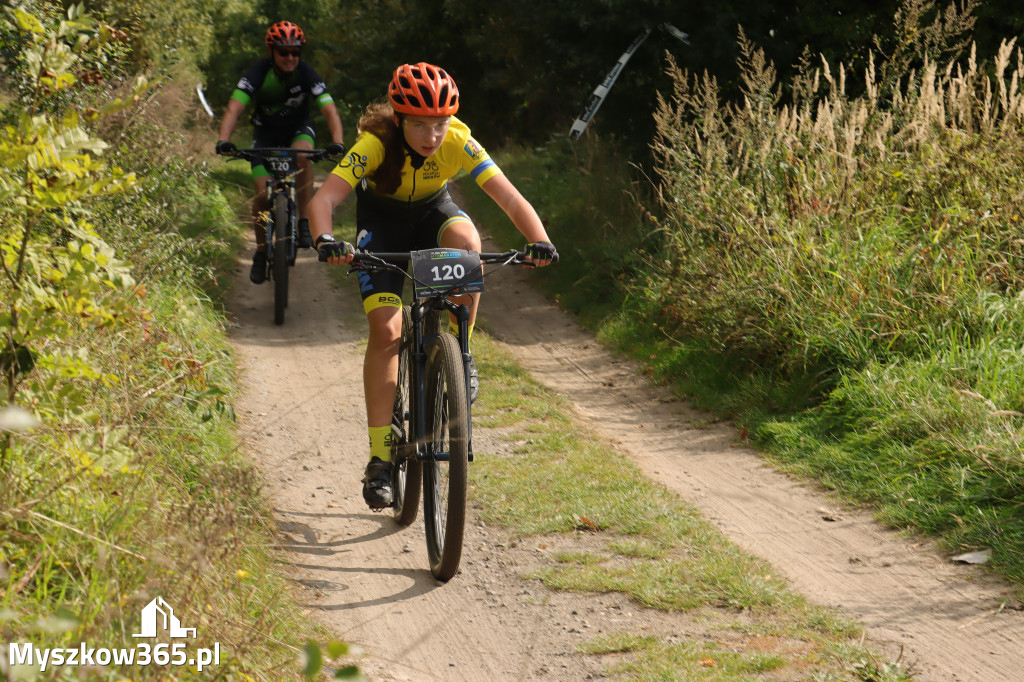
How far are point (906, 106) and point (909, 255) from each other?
1.65m

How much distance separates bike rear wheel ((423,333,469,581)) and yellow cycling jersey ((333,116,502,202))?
100 cm

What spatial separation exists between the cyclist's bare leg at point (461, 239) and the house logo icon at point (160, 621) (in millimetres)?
2420

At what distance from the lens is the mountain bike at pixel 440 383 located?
416 centimetres

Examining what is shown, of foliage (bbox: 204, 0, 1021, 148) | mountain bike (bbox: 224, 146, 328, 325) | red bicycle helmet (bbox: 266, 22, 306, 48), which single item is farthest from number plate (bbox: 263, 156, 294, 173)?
foliage (bbox: 204, 0, 1021, 148)

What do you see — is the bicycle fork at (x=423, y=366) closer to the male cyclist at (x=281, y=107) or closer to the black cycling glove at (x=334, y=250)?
the black cycling glove at (x=334, y=250)

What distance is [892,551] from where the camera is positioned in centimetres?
475

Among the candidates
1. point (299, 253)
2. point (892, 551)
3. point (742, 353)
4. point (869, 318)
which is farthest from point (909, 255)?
point (299, 253)

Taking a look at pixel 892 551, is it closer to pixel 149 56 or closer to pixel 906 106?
pixel 906 106

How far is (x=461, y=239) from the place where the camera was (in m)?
4.99

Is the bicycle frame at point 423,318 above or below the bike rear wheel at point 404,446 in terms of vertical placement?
above

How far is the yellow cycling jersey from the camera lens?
15.7 ft

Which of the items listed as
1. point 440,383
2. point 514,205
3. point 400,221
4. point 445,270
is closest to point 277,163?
point 400,221

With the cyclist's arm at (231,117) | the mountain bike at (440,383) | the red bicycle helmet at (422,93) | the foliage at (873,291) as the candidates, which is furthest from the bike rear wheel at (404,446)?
the cyclist's arm at (231,117)

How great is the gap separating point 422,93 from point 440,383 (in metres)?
1.40
